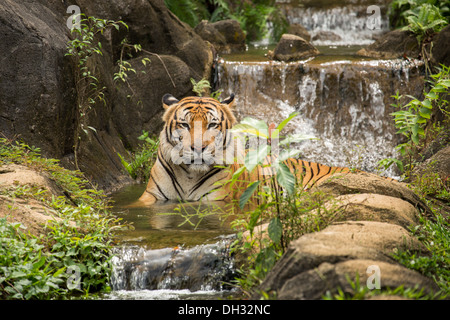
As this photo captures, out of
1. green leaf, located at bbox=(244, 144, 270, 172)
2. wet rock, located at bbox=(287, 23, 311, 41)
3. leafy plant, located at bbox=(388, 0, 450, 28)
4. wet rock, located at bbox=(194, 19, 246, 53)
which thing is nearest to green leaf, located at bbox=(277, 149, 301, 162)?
green leaf, located at bbox=(244, 144, 270, 172)

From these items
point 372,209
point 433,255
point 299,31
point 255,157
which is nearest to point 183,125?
point 372,209

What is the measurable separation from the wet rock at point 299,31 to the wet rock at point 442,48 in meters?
5.37

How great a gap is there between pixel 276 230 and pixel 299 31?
1324 centimetres

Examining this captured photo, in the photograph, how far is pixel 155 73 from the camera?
1049 centimetres

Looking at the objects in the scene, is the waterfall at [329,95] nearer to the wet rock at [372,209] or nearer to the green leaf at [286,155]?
the wet rock at [372,209]

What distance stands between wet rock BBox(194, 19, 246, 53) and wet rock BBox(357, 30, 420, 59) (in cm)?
312

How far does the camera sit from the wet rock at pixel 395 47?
12.2 meters

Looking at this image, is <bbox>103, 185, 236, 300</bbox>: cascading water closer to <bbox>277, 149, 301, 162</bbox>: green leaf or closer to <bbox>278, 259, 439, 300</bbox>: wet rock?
<bbox>277, 149, 301, 162</bbox>: green leaf

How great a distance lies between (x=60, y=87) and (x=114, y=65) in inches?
128

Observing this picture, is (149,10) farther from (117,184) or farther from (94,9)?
(117,184)

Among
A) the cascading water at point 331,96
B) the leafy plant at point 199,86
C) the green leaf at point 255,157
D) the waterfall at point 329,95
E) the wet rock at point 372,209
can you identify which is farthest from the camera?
the waterfall at point 329,95

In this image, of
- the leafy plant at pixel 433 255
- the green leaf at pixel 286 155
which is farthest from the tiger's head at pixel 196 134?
the green leaf at pixel 286 155

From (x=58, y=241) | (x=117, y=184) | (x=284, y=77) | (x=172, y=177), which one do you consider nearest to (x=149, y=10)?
(x=284, y=77)

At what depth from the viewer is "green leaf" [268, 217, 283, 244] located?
3.94 meters
